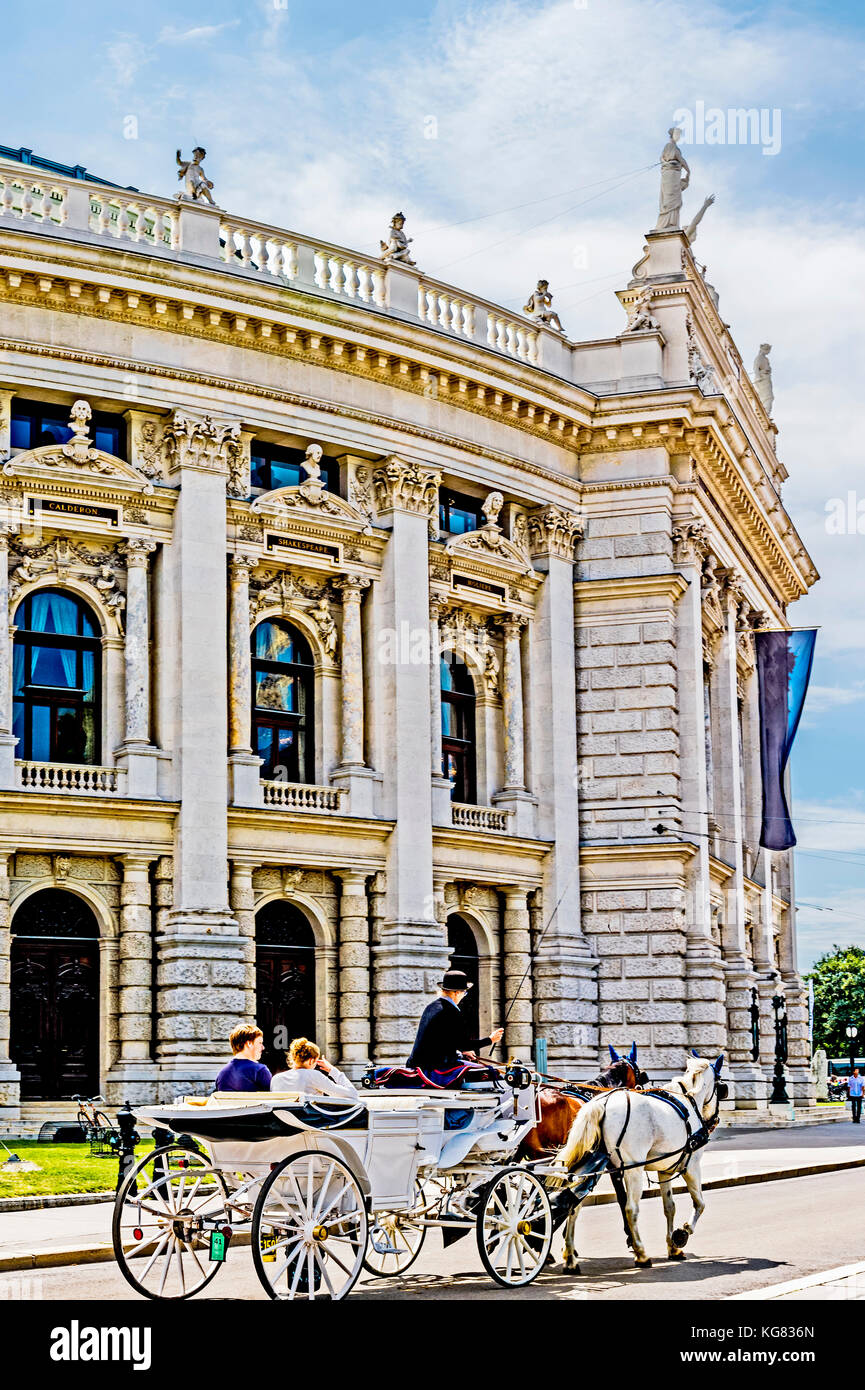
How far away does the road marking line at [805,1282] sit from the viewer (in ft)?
44.4

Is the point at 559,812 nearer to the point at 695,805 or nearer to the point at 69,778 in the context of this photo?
the point at 695,805

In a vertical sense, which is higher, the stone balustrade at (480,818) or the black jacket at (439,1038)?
the stone balustrade at (480,818)

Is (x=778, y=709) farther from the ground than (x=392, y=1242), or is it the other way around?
(x=778, y=709)

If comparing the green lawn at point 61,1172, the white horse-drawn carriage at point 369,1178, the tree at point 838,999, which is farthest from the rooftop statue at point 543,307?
the tree at point 838,999

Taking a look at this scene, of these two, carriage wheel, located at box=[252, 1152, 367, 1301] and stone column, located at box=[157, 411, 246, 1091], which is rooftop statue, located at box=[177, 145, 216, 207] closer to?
stone column, located at box=[157, 411, 246, 1091]

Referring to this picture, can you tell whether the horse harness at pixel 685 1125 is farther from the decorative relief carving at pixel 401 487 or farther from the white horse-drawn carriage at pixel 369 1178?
Result: the decorative relief carving at pixel 401 487

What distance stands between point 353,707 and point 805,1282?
81.4 ft

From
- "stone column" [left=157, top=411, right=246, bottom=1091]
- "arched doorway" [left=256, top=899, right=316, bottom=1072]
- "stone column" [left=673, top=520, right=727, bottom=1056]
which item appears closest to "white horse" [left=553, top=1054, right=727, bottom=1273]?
"stone column" [left=157, top=411, right=246, bottom=1091]

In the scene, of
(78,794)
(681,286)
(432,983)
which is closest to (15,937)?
(78,794)

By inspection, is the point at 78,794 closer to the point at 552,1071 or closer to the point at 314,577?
the point at 314,577

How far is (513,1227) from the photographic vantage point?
1460 cm

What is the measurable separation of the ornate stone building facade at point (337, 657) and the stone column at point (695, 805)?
91 millimetres

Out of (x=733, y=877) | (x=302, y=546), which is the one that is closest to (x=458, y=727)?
(x=302, y=546)

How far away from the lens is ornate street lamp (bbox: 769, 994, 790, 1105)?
4594 cm
